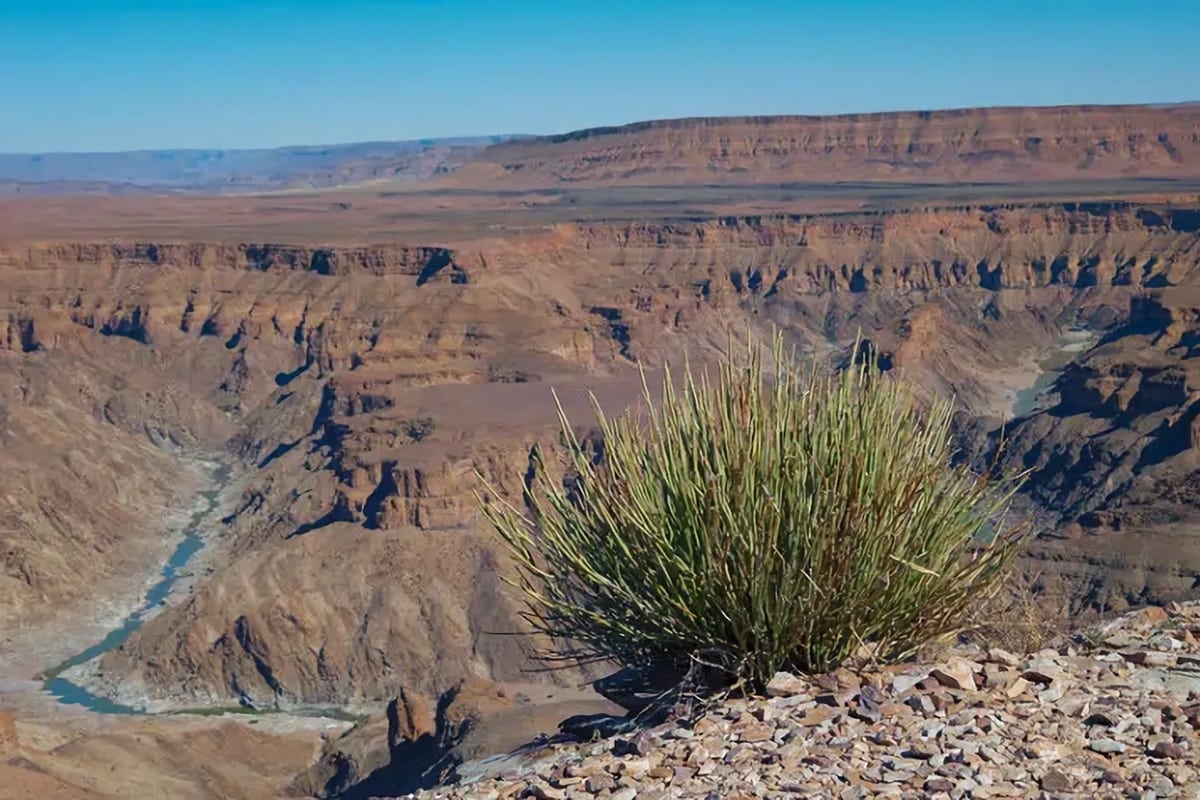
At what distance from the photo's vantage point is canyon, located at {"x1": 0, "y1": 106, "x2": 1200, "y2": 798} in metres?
38.1

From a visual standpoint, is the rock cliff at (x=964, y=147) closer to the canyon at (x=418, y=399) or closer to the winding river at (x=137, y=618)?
the canyon at (x=418, y=399)

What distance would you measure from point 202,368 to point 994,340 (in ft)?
181

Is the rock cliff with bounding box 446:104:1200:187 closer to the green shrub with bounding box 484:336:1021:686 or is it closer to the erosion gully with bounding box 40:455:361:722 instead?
the erosion gully with bounding box 40:455:361:722

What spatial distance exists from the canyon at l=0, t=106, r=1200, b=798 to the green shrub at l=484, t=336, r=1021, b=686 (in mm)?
811

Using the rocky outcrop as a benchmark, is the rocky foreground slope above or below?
above

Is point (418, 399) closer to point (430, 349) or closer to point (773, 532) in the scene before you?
point (430, 349)

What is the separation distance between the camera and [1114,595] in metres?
35.7

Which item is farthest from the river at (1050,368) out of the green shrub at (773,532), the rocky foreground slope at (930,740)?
the rocky foreground slope at (930,740)

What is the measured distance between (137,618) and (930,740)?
5058cm

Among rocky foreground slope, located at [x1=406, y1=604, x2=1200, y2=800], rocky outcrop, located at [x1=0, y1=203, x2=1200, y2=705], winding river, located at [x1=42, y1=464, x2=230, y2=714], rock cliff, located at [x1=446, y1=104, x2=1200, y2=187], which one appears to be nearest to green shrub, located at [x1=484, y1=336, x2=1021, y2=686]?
rocky foreground slope, located at [x1=406, y1=604, x2=1200, y2=800]

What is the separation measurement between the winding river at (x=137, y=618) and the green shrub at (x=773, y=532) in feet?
123

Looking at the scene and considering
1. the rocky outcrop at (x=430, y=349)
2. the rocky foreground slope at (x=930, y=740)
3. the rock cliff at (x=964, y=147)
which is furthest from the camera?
the rock cliff at (x=964, y=147)

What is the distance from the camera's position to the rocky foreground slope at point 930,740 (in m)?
5.92

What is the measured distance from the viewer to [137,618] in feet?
173
